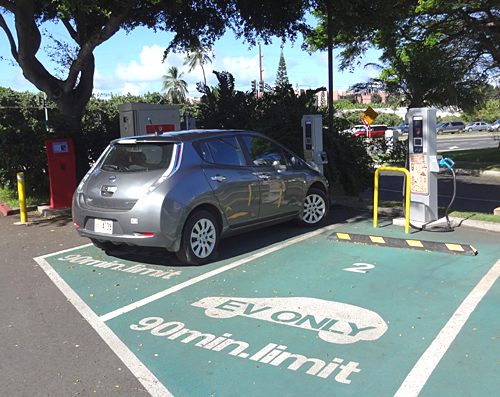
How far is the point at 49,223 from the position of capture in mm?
9344

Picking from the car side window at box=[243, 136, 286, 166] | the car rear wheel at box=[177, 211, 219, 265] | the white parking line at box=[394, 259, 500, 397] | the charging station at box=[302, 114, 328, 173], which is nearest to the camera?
the white parking line at box=[394, 259, 500, 397]

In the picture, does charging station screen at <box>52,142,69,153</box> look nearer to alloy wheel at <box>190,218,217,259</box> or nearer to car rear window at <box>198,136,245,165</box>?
car rear window at <box>198,136,245,165</box>

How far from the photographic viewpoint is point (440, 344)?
3.98 metres

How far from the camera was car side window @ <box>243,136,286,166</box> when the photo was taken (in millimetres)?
7223

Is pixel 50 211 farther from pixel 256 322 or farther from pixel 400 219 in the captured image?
pixel 256 322

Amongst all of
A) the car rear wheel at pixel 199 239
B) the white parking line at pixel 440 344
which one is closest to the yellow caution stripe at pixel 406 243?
the white parking line at pixel 440 344

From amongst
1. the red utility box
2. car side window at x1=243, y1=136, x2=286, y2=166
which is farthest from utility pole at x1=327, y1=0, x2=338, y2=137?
the red utility box

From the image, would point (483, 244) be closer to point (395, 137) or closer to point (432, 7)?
point (395, 137)

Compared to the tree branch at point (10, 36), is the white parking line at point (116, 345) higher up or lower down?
lower down

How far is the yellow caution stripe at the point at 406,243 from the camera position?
21.3 feet

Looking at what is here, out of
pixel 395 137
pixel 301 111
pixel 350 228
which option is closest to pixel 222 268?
pixel 350 228

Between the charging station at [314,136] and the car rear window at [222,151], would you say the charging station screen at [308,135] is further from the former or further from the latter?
the car rear window at [222,151]

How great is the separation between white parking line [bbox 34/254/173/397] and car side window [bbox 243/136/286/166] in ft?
10.0

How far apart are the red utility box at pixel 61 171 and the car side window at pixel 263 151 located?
15.4 feet
